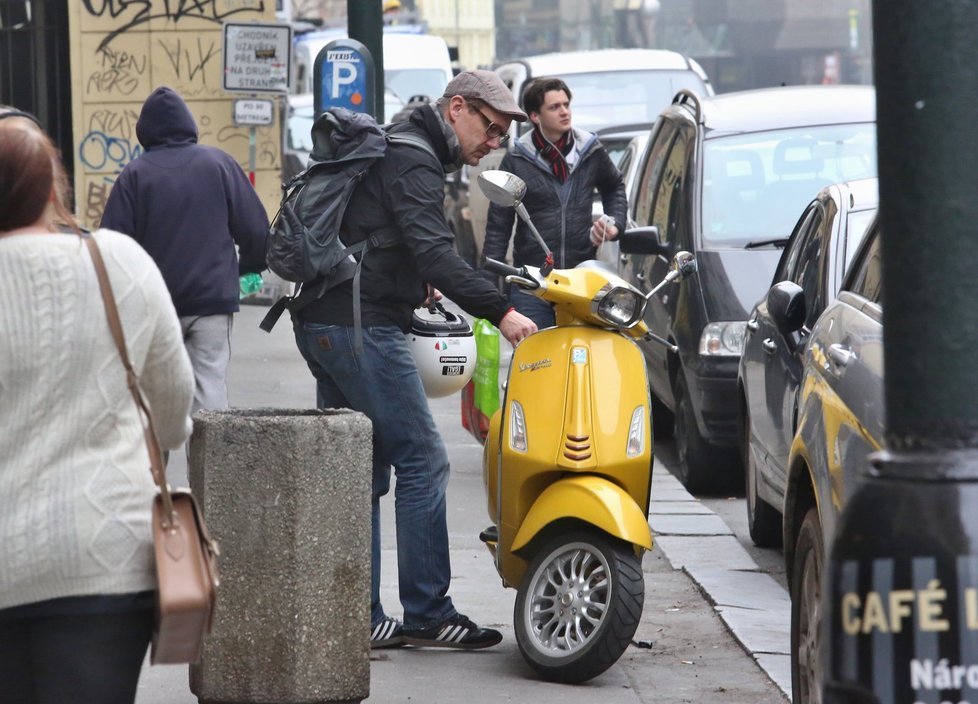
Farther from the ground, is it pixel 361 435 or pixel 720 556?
pixel 361 435

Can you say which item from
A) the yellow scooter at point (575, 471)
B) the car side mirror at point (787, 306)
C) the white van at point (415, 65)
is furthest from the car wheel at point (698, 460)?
the white van at point (415, 65)

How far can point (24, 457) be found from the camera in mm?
3027

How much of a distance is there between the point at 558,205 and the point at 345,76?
4.96 feet

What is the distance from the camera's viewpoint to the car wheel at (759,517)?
25.0 feet

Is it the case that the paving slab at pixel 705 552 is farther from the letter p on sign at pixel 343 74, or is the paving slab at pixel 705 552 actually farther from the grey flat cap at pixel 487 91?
the letter p on sign at pixel 343 74

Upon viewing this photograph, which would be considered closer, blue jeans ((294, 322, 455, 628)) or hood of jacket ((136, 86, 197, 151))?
blue jeans ((294, 322, 455, 628))

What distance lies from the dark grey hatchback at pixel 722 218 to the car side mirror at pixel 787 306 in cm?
232

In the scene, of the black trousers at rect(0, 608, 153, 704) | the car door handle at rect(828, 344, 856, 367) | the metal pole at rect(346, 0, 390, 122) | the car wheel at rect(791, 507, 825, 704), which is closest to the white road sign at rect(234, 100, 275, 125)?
the metal pole at rect(346, 0, 390, 122)

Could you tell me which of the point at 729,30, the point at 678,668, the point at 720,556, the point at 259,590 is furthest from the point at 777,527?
the point at 729,30

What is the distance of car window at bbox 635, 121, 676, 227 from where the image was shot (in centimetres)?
1080

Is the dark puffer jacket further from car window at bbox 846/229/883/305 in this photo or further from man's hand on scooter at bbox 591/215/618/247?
car window at bbox 846/229/883/305

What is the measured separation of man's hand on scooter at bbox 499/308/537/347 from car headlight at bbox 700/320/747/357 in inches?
133

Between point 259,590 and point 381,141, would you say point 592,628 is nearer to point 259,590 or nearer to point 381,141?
point 259,590

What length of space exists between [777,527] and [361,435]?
10.8ft
